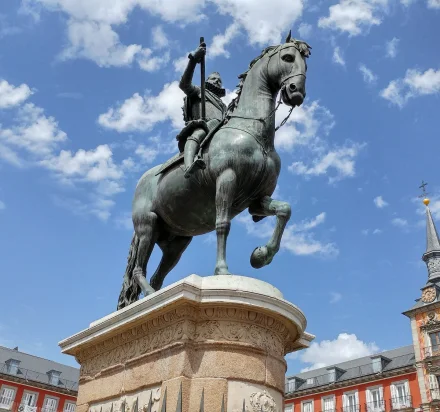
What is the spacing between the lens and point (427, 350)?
1917 inches

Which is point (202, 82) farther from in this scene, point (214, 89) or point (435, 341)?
point (435, 341)

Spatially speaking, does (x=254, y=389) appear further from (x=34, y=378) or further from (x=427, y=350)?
(x=34, y=378)

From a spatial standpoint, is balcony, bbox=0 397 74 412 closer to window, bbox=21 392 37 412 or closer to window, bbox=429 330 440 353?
window, bbox=21 392 37 412

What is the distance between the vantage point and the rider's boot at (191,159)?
6.57m

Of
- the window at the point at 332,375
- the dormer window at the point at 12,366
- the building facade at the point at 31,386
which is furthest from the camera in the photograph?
the window at the point at 332,375

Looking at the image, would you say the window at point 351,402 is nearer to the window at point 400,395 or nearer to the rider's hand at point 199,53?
the window at point 400,395

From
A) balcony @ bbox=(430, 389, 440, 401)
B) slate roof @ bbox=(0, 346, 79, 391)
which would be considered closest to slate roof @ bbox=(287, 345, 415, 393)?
balcony @ bbox=(430, 389, 440, 401)

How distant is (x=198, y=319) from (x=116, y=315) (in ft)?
4.22

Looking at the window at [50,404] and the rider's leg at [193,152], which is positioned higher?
the window at [50,404]

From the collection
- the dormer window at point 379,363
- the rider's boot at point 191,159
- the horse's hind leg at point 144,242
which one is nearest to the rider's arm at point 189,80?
the rider's boot at point 191,159

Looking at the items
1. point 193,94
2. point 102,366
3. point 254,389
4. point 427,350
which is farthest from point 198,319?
point 427,350

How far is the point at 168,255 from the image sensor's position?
26.3 ft

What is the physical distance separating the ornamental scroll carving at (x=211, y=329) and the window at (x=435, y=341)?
4770 centimetres

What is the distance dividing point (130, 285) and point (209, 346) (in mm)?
2656
